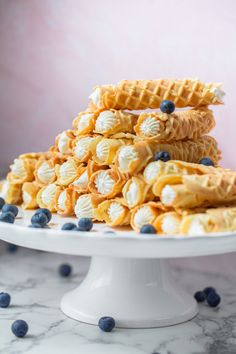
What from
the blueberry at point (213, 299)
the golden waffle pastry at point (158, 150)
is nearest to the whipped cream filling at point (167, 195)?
the golden waffle pastry at point (158, 150)

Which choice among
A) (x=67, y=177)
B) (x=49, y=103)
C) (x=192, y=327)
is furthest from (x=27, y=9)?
(x=192, y=327)

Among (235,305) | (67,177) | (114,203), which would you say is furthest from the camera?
(235,305)

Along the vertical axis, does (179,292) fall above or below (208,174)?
below

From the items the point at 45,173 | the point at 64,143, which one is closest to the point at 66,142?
the point at 64,143

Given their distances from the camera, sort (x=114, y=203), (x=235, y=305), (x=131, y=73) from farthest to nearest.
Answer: (x=131, y=73) → (x=235, y=305) → (x=114, y=203)

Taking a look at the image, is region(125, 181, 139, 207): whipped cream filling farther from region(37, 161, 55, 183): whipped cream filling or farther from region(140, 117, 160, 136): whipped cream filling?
region(37, 161, 55, 183): whipped cream filling

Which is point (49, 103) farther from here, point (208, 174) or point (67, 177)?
point (208, 174)

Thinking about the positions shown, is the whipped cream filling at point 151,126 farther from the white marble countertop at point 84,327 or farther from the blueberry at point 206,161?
the white marble countertop at point 84,327
